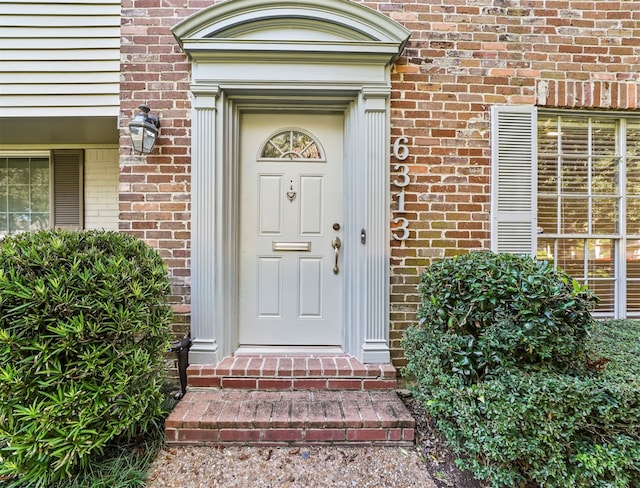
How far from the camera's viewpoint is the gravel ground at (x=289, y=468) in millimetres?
1745

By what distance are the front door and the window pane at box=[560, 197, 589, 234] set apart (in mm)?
1934

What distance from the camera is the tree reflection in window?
2734 millimetres

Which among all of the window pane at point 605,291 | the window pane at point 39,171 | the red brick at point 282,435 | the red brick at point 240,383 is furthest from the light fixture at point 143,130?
the window pane at point 605,291

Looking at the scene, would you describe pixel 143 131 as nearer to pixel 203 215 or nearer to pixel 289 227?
pixel 203 215

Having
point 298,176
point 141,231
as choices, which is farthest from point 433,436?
point 141,231

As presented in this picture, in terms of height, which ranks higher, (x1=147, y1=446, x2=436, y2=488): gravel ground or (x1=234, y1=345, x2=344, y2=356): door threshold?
(x1=234, y1=345, x2=344, y2=356): door threshold

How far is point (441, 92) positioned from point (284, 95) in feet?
4.15

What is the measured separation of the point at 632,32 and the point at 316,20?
2.62 m

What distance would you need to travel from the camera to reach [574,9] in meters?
2.60

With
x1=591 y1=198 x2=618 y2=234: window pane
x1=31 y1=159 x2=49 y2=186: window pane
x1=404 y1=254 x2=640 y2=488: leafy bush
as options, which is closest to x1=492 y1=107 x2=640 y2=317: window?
x1=591 y1=198 x2=618 y2=234: window pane

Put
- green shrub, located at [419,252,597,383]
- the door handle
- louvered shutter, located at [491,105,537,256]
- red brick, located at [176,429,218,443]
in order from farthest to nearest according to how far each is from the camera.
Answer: the door handle
louvered shutter, located at [491,105,537,256]
red brick, located at [176,429,218,443]
green shrub, located at [419,252,597,383]

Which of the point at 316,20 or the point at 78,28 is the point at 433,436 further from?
the point at 78,28

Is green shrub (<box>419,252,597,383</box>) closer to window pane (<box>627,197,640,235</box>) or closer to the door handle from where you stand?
the door handle

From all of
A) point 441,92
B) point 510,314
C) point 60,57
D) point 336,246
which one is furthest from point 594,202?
point 60,57
